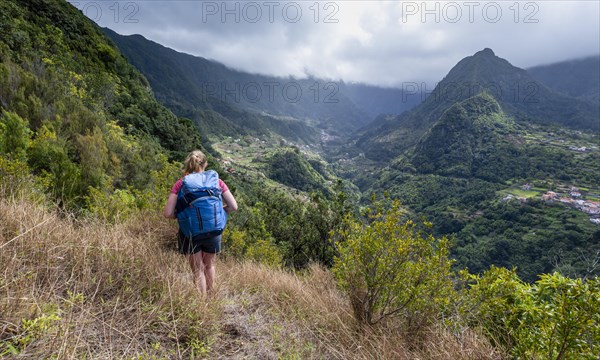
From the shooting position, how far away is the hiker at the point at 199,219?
10.2 feet

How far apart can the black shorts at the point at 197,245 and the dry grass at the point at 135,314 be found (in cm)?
20

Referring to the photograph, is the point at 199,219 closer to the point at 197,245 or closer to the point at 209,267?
the point at 197,245

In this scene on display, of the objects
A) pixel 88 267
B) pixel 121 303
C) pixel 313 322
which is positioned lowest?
pixel 313 322

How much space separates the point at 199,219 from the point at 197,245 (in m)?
0.31

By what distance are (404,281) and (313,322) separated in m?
1.06

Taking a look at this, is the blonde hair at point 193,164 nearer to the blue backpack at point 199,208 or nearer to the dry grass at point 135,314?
the blue backpack at point 199,208

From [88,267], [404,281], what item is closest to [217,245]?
[88,267]

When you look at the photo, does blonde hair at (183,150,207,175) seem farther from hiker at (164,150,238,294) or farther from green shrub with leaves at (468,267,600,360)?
green shrub with leaves at (468,267,600,360)

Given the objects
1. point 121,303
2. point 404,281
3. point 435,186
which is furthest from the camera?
point 435,186

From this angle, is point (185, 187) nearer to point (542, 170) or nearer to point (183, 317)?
point (183, 317)

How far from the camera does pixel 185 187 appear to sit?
3.14 m

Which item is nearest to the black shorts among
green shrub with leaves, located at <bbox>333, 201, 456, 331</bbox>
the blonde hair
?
the blonde hair

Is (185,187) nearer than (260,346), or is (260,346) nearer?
(260,346)

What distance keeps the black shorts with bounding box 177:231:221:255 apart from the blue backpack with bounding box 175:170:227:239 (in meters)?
0.06
